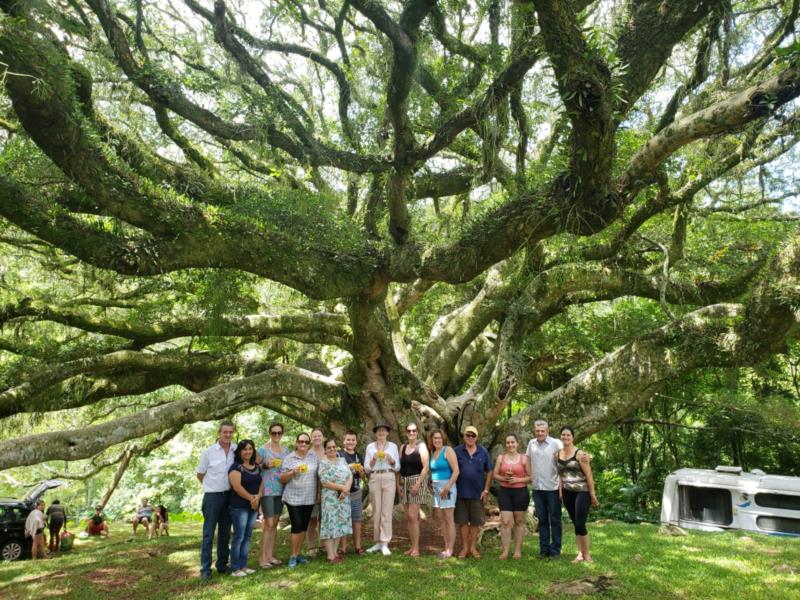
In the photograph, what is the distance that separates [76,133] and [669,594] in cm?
617

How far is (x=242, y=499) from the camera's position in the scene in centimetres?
549

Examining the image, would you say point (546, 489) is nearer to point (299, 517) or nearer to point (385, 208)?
point (299, 517)

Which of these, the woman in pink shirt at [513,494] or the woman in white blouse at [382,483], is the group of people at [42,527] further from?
the woman in pink shirt at [513,494]

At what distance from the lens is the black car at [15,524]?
10320 mm

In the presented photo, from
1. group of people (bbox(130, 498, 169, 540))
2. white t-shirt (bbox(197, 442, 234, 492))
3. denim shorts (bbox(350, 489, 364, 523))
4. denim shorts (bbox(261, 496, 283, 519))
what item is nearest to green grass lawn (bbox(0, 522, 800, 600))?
denim shorts (bbox(350, 489, 364, 523))

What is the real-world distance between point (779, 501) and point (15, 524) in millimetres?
13076

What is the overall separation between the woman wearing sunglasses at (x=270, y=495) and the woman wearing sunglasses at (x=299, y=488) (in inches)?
3.0

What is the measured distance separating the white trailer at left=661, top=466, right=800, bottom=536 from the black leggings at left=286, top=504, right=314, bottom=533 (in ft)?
22.2

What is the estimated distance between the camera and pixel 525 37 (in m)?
5.87

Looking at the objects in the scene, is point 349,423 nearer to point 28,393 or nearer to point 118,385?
point 118,385

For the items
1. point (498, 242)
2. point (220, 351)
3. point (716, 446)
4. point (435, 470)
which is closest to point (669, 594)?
point (435, 470)

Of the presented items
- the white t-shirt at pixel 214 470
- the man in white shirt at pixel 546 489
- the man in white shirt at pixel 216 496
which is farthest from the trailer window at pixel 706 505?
the white t-shirt at pixel 214 470

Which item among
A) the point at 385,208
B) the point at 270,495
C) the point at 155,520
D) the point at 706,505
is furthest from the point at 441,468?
the point at 155,520

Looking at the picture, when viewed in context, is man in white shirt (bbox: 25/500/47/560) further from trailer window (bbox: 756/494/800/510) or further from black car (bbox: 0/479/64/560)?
trailer window (bbox: 756/494/800/510)
